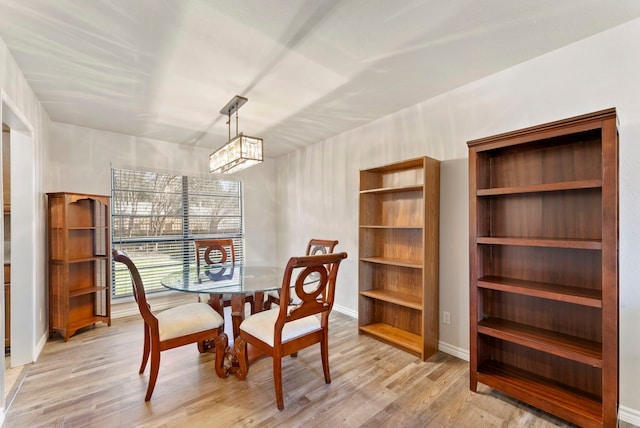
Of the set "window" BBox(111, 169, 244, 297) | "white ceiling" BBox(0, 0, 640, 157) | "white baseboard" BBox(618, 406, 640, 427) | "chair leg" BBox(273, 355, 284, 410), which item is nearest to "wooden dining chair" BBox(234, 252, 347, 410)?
"chair leg" BBox(273, 355, 284, 410)

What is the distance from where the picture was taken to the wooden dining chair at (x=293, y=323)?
193cm

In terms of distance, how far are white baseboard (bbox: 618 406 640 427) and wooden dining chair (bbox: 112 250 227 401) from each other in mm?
2717

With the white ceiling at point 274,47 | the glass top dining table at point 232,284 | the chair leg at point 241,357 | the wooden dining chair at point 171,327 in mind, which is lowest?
the chair leg at point 241,357

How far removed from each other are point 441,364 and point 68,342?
3678 millimetres

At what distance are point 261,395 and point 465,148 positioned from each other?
2631 mm

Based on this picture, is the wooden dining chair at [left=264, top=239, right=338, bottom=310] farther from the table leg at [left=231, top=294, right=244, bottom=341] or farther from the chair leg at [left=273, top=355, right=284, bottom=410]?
the chair leg at [left=273, top=355, right=284, bottom=410]

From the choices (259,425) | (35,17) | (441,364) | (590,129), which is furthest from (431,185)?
(35,17)

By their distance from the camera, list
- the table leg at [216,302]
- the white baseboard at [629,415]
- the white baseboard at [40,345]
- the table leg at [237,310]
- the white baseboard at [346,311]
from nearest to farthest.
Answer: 1. the white baseboard at [629,415]
2. the table leg at [237,310]
3. the white baseboard at [40,345]
4. the table leg at [216,302]
5. the white baseboard at [346,311]

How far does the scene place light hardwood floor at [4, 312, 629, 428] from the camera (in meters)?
1.84

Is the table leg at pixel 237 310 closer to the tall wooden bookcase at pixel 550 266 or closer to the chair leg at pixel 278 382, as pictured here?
the chair leg at pixel 278 382

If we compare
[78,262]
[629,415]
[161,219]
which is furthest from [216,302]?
[629,415]

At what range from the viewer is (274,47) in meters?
1.99

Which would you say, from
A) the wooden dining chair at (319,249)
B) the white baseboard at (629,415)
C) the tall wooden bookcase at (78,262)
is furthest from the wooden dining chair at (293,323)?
the tall wooden bookcase at (78,262)

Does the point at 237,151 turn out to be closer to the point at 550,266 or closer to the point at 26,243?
the point at 26,243
